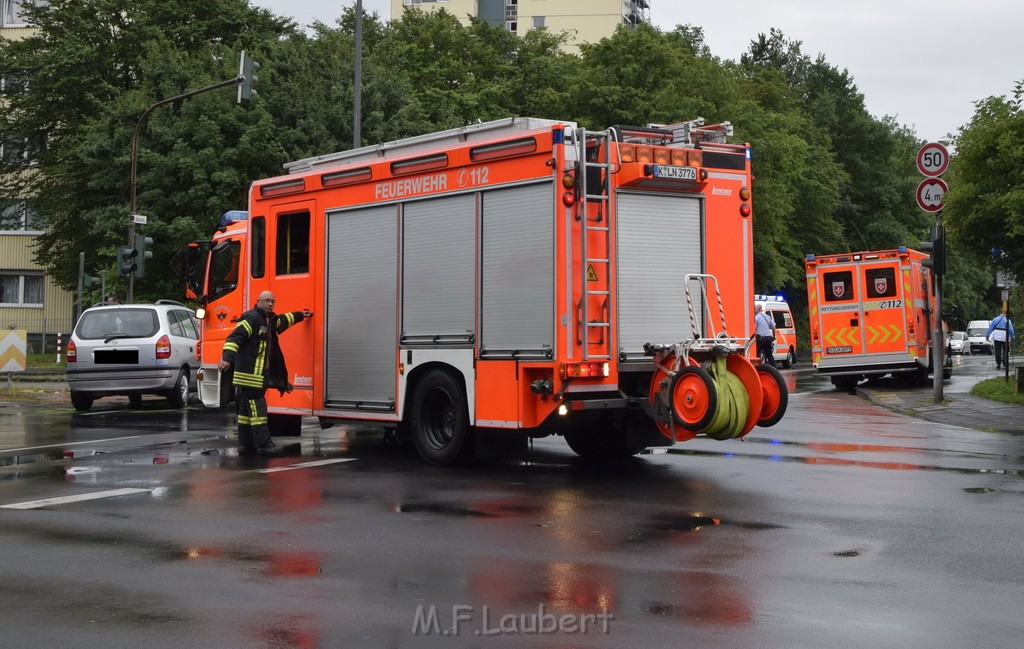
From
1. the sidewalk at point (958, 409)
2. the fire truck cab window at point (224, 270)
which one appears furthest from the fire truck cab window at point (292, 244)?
the sidewalk at point (958, 409)

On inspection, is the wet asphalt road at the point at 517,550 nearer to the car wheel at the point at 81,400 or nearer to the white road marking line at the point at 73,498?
the white road marking line at the point at 73,498

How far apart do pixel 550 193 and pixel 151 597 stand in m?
5.28

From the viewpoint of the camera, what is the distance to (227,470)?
11500 millimetres

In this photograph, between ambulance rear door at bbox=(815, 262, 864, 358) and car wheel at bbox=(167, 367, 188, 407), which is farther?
ambulance rear door at bbox=(815, 262, 864, 358)

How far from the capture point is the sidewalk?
16.2 metres

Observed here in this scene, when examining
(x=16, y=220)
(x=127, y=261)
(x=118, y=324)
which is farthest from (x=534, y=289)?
(x=16, y=220)

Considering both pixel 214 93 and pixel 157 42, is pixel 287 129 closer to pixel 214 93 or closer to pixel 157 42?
pixel 214 93

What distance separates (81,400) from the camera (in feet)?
66.5

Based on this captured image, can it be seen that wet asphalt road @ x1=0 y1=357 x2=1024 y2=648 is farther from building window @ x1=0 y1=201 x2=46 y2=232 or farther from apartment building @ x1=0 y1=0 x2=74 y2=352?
apartment building @ x1=0 y1=0 x2=74 y2=352

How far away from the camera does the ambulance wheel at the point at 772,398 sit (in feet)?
35.2

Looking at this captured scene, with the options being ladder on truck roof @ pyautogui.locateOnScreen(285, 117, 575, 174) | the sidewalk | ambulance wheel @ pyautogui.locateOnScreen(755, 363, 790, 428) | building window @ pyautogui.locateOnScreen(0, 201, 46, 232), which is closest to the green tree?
the sidewalk

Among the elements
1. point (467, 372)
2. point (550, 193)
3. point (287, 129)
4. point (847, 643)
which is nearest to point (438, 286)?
point (467, 372)

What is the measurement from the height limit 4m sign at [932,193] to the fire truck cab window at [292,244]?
10.1m

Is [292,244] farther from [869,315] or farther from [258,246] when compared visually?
[869,315]
